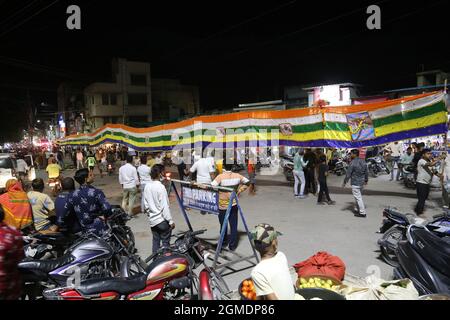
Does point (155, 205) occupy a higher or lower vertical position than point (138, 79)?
lower

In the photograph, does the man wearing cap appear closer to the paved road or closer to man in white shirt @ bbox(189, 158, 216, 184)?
the paved road

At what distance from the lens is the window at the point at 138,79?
58.8 m

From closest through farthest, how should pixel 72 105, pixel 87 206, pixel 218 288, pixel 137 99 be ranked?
pixel 218 288, pixel 87 206, pixel 137 99, pixel 72 105

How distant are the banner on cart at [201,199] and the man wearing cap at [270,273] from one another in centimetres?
251

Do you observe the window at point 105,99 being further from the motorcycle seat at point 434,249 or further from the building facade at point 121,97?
the motorcycle seat at point 434,249

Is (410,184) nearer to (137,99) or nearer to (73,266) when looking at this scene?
(73,266)

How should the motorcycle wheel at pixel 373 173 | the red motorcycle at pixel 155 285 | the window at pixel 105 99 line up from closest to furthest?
the red motorcycle at pixel 155 285 → the motorcycle wheel at pixel 373 173 → the window at pixel 105 99

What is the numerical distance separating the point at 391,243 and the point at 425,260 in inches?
54.6

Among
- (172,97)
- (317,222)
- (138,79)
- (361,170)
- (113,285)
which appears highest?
(138,79)

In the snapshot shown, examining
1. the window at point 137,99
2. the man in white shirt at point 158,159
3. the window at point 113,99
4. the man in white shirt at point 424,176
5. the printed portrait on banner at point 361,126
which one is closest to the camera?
the man in white shirt at point 424,176

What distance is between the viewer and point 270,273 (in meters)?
3.12

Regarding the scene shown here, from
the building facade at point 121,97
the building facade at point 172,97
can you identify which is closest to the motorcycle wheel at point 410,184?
the building facade at point 121,97

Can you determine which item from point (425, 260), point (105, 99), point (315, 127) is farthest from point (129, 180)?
point (105, 99)

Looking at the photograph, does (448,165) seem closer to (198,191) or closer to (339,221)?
(339,221)
